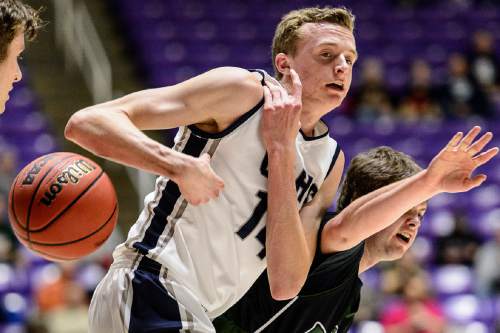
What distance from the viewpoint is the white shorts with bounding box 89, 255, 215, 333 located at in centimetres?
303

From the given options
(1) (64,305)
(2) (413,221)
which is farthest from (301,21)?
(1) (64,305)

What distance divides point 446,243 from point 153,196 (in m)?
5.71

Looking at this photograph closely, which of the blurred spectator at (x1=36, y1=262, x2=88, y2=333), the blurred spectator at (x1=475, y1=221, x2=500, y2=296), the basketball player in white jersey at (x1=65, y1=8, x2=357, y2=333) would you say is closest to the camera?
the basketball player in white jersey at (x1=65, y1=8, x2=357, y2=333)

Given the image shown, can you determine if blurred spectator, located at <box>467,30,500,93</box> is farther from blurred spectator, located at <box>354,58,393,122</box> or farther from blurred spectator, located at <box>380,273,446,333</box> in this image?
blurred spectator, located at <box>380,273,446,333</box>

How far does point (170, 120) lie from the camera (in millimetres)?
2990

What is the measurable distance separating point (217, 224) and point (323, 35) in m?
0.85

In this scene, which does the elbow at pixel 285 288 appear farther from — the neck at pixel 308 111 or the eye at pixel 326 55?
the eye at pixel 326 55

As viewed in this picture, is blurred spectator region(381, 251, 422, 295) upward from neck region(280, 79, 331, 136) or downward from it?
downward

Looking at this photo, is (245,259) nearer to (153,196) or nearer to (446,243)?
(153,196)

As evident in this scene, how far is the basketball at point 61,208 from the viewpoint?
3139 mm

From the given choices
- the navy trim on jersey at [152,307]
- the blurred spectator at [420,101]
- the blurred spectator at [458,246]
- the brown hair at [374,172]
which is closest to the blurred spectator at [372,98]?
the blurred spectator at [420,101]

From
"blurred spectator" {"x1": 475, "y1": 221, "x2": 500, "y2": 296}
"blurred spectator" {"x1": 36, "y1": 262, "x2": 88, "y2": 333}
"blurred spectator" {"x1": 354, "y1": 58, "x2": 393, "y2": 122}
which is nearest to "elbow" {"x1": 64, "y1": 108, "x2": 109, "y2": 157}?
"blurred spectator" {"x1": 36, "y1": 262, "x2": 88, "y2": 333}

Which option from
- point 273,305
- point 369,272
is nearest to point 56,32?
point 369,272

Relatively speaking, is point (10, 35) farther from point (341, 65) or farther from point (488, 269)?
point (488, 269)
